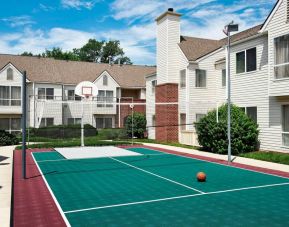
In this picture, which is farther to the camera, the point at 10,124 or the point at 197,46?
the point at 10,124

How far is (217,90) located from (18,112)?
76.0 feet

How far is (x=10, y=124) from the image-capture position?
37.8m

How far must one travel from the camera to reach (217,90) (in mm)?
Result: 27938

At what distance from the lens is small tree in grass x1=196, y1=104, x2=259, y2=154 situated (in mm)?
20450

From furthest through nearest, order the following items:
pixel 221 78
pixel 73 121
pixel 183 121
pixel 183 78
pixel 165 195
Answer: pixel 73 121 < pixel 183 121 < pixel 183 78 < pixel 221 78 < pixel 165 195

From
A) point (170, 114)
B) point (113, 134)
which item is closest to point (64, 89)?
point (113, 134)

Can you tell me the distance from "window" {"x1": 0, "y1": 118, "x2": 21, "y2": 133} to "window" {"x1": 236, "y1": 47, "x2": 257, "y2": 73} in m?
26.0

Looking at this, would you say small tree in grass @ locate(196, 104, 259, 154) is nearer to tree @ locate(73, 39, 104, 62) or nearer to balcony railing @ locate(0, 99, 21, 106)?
balcony railing @ locate(0, 99, 21, 106)

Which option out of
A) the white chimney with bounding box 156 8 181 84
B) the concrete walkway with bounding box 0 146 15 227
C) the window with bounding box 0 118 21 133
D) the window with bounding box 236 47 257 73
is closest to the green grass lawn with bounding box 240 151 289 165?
the window with bounding box 236 47 257 73

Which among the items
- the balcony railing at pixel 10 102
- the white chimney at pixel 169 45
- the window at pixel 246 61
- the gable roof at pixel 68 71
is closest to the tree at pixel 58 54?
the gable roof at pixel 68 71

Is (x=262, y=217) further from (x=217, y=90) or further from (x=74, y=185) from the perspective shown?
(x=217, y=90)

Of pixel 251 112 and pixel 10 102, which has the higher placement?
pixel 10 102

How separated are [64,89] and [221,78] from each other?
22.7m

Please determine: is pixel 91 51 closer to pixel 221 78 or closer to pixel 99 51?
pixel 99 51
